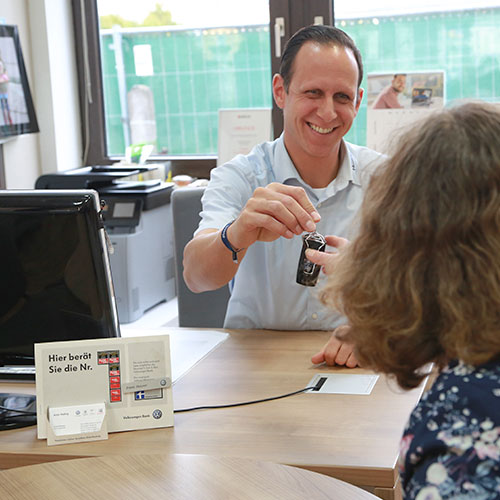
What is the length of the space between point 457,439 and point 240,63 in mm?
3139

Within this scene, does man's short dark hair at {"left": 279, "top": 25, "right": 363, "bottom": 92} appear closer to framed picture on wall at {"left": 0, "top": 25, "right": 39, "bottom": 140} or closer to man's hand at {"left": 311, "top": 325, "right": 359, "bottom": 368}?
man's hand at {"left": 311, "top": 325, "right": 359, "bottom": 368}

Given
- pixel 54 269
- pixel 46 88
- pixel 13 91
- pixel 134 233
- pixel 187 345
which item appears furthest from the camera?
pixel 46 88

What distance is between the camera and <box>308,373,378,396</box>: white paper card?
4.59ft

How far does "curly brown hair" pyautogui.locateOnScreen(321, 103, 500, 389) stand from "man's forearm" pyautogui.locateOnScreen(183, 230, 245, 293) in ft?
3.10

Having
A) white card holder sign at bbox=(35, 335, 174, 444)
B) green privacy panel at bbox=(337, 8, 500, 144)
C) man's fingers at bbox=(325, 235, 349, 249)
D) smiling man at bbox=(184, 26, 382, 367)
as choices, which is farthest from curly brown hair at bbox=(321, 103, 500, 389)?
green privacy panel at bbox=(337, 8, 500, 144)

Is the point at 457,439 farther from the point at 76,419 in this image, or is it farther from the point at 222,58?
the point at 222,58

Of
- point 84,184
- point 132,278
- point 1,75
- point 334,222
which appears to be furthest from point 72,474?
point 1,75

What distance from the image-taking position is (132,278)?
299cm

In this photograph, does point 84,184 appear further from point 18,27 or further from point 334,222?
point 334,222

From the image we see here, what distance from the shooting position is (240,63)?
11.9 feet

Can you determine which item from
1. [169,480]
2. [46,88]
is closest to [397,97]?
[46,88]

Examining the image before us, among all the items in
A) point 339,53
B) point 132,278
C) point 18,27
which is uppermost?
point 18,27

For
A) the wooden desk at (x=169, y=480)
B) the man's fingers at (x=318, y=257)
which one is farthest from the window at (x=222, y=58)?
the wooden desk at (x=169, y=480)

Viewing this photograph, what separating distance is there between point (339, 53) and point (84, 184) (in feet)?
5.28
